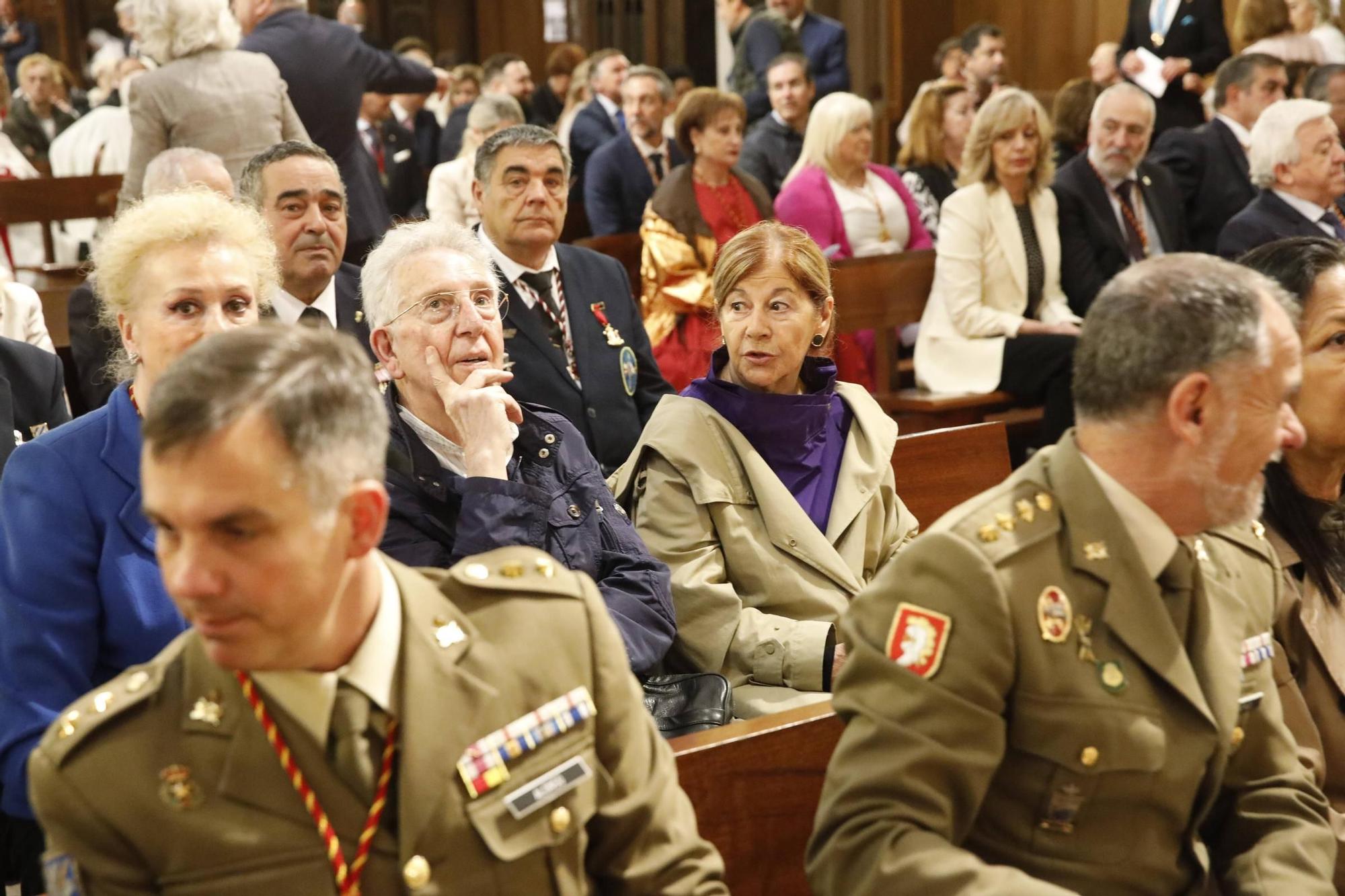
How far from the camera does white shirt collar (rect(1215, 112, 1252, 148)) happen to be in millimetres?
6340

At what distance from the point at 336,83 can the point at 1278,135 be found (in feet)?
10.4

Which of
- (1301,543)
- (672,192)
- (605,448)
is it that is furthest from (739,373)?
(672,192)

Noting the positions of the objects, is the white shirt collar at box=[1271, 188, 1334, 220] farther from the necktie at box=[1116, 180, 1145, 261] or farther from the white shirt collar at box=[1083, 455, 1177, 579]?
the white shirt collar at box=[1083, 455, 1177, 579]

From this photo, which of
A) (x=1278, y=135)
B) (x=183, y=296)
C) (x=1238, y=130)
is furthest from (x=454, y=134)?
(x=183, y=296)

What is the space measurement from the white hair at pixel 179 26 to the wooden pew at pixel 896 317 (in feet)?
6.74

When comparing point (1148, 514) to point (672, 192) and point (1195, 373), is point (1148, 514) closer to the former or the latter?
point (1195, 373)

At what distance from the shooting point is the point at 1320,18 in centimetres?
798

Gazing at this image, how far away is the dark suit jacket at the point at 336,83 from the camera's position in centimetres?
469

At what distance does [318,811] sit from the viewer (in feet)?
4.38

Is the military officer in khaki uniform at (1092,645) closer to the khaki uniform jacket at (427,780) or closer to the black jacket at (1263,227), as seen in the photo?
the khaki uniform jacket at (427,780)

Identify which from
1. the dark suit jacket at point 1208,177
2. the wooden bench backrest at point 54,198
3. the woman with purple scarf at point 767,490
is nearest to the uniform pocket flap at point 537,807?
the woman with purple scarf at point 767,490

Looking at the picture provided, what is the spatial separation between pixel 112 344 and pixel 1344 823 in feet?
8.40

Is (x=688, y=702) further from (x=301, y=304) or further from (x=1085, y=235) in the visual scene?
(x=1085, y=235)

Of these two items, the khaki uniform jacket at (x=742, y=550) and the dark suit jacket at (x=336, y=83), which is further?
the dark suit jacket at (x=336, y=83)
